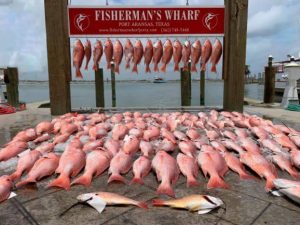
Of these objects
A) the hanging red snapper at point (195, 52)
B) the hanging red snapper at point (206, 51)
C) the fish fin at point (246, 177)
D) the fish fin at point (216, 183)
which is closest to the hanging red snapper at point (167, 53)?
the hanging red snapper at point (195, 52)

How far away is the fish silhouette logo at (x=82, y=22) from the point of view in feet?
20.5

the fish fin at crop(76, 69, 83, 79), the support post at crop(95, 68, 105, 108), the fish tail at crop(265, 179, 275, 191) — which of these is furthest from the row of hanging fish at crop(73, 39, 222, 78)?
the support post at crop(95, 68, 105, 108)

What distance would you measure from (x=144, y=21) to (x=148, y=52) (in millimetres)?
752

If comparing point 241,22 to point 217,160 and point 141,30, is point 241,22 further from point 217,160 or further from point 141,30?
point 217,160

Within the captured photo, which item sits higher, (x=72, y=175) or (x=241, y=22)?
(x=241, y=22)

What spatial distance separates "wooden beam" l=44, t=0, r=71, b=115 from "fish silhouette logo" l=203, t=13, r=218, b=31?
324 centimetres

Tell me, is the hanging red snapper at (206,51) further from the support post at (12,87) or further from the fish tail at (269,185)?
the support post at (12,87)

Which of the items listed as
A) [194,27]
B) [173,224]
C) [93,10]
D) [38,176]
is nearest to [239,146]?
[173,224]

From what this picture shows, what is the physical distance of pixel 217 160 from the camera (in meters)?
2.84

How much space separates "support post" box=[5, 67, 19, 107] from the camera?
36.4 ft

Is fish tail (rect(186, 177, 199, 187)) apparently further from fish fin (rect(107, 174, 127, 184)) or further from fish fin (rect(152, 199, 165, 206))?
fish fin (rect(107, 174, 127, 184))

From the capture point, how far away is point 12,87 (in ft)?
37.6

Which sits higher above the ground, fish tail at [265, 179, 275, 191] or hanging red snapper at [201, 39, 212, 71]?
hanging red snapper at [201, 39, 212, 71]

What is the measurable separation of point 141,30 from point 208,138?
346cm
